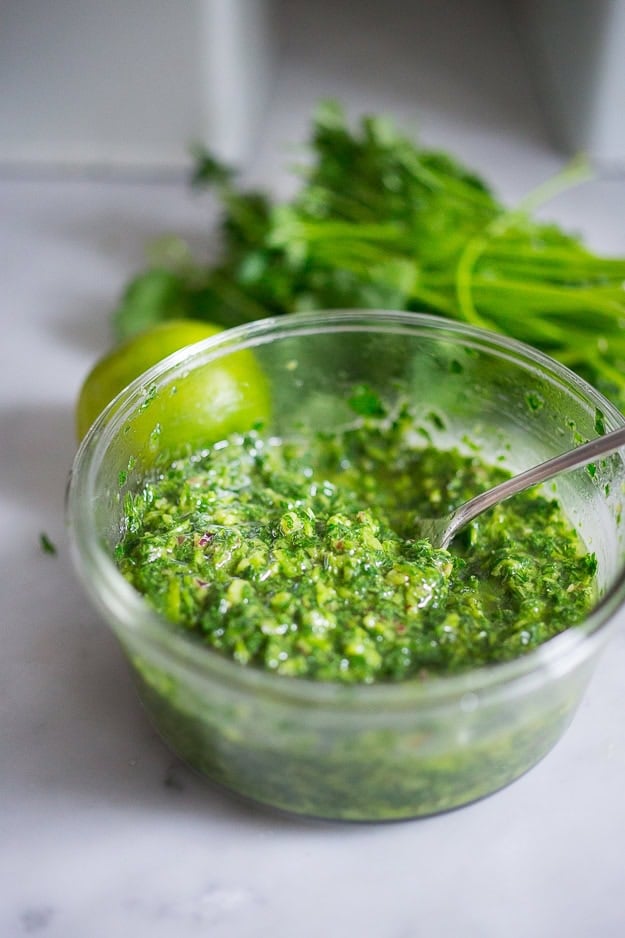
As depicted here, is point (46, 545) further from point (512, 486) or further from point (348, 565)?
point (512, 486)

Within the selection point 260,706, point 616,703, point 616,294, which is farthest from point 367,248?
point 260,706

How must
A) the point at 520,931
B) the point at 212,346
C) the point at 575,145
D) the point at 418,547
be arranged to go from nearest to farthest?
the point at 520,931 → the point at 418,547 → the point at 212,346 → the point at 575,145

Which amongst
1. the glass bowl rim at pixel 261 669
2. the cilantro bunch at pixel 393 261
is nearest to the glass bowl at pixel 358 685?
the glass bowl rim at pixel 261 669

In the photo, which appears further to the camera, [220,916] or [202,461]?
[202,461]

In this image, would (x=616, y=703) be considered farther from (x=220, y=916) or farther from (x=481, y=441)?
(x=220, y=916)

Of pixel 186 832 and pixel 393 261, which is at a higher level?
pixel 393 261

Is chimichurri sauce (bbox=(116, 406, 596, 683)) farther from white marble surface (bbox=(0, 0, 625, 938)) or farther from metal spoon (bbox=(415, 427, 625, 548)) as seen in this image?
white marble surface (bbox=(0, 0, 625, 938))

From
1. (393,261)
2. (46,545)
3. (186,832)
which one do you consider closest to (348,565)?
(186,832)

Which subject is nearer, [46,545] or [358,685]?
[358,685]

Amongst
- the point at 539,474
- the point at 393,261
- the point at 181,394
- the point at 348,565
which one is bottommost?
A: the point at 348,565
